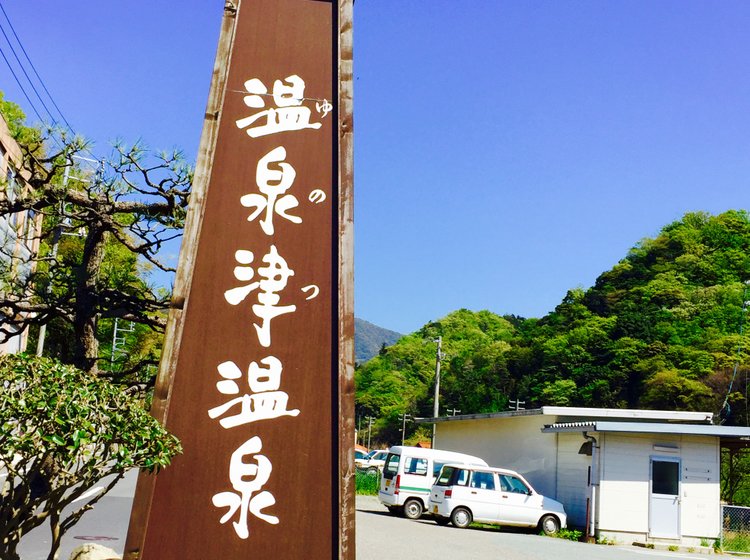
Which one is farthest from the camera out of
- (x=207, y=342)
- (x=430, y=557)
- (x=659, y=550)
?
(x=659, y=550)

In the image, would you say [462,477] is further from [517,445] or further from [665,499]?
[517,445]

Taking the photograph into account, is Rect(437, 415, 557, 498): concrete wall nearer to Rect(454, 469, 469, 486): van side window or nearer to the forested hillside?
Rect(454, 469, 469, 486): van side window

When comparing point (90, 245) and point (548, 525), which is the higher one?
point (90, 245)

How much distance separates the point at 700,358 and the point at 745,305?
5.74m

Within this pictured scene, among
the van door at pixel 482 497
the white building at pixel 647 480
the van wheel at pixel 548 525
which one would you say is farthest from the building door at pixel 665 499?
the van door at pixel 482 497

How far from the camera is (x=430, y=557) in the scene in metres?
12.9

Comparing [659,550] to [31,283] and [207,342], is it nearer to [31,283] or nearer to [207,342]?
[31,283]

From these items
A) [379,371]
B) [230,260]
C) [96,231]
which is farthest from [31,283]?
[379,371]

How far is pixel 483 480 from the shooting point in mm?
20312

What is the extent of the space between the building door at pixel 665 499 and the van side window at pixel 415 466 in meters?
5.88

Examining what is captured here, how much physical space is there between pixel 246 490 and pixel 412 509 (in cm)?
1713

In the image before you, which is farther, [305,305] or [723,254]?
[723,254]

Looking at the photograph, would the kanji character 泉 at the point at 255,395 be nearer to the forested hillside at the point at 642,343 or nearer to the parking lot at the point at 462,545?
the parking lot at the point at 462,545

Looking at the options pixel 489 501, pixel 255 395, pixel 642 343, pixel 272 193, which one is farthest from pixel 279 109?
pixel 642 343
